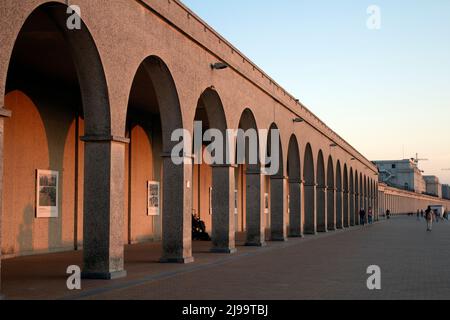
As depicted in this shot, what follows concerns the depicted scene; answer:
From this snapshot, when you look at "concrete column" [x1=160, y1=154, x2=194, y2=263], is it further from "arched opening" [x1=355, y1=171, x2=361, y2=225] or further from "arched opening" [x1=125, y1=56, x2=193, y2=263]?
"arched opening" [x1=355, y1=171, x2=361, y2=225]

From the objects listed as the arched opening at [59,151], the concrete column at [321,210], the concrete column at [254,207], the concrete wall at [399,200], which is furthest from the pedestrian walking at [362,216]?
the arched opening at [59,151]

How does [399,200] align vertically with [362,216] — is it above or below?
above

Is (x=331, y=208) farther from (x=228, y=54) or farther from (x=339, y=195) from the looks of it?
(x=228, y=54)

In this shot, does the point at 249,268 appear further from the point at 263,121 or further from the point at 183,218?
the point at 263,121

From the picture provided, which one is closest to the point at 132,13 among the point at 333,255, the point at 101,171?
Result: the point at 101,171

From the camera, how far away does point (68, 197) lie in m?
21.4

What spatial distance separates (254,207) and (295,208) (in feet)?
24.6

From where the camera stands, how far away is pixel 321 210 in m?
37.7

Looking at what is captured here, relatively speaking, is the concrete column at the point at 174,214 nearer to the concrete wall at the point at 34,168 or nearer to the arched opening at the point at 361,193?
the concrete wall at the point at 34,168

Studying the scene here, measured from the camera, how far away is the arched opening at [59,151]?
43.7 ft

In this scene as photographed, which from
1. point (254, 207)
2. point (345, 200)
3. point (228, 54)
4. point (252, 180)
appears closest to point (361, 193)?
point (345, 200)

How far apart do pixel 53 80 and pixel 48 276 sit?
8.46m

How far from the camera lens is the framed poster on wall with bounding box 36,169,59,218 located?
19.8 meters

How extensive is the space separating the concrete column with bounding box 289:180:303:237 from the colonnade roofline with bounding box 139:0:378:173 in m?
3.40
